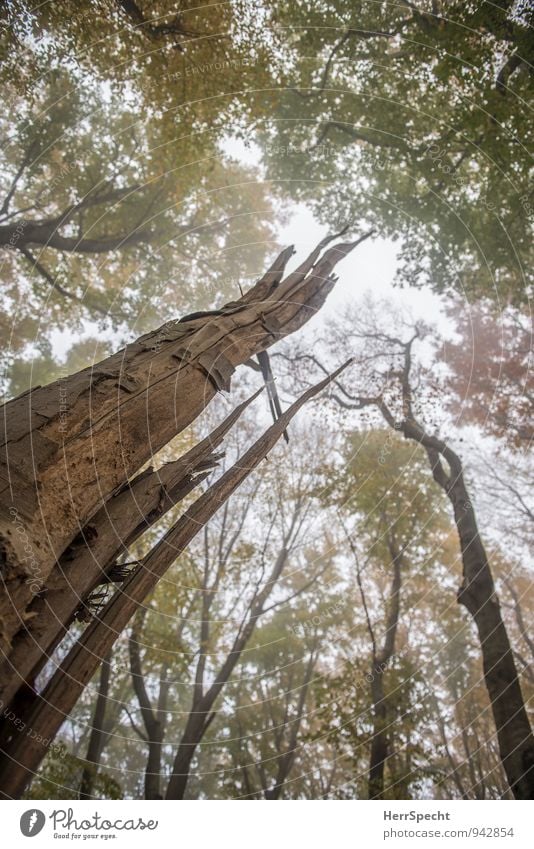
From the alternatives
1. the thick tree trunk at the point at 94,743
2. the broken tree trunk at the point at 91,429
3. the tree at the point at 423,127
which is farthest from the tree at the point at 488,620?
the thick tree trunk at the point at 94,743

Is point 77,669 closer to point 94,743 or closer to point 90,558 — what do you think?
point 90,558

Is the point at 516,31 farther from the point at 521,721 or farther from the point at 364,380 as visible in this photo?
the point at 521,721

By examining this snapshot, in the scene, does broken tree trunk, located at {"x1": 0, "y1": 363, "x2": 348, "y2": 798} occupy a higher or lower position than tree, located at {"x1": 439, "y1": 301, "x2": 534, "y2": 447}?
lower

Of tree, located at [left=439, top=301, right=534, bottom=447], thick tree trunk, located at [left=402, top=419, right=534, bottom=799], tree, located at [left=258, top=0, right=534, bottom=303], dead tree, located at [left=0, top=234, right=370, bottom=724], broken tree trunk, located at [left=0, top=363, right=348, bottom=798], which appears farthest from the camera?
tree, located at [left=439, top=301, right=534, bottom=447]

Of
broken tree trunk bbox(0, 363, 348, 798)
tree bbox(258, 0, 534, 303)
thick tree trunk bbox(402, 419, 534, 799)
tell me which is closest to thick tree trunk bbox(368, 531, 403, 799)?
thick tree trunk bbox(402, 419, 534, 799)

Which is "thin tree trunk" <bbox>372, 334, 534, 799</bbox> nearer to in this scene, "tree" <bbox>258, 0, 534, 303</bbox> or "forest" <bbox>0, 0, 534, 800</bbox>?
"forest" <bbox>0, 0, 534, 800</bbox>

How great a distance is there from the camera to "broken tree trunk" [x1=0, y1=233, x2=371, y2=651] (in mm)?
2383

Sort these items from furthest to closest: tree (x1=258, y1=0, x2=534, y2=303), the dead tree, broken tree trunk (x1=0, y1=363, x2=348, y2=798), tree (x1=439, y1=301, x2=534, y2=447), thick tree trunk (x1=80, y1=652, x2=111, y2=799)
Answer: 1. tree (x1=439, y1=301, x2=534, y2=447)
2. thick tree trunk (x1=80, y1=652, x2=111, y2=799)
3. tree (x1=258, y1=0, x2=534, y2=303)
4. the dead tree
5. broken tree trunk (x1=0, y1=363, x2=348, y2=798)

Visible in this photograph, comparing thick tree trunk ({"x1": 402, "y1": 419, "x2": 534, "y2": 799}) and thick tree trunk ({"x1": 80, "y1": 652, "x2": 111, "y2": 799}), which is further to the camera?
thick tree trunk ({"x1": 80, "y1": 652, "x2": 111, "y2": 799})

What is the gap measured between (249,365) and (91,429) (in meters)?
2.68

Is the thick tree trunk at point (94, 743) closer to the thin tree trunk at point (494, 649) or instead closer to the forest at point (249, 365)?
the forest at point (249, 365)

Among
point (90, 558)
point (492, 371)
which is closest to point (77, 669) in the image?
point (90, 558)

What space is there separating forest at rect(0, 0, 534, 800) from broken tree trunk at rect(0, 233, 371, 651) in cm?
2

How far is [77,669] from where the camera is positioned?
2438 mm
